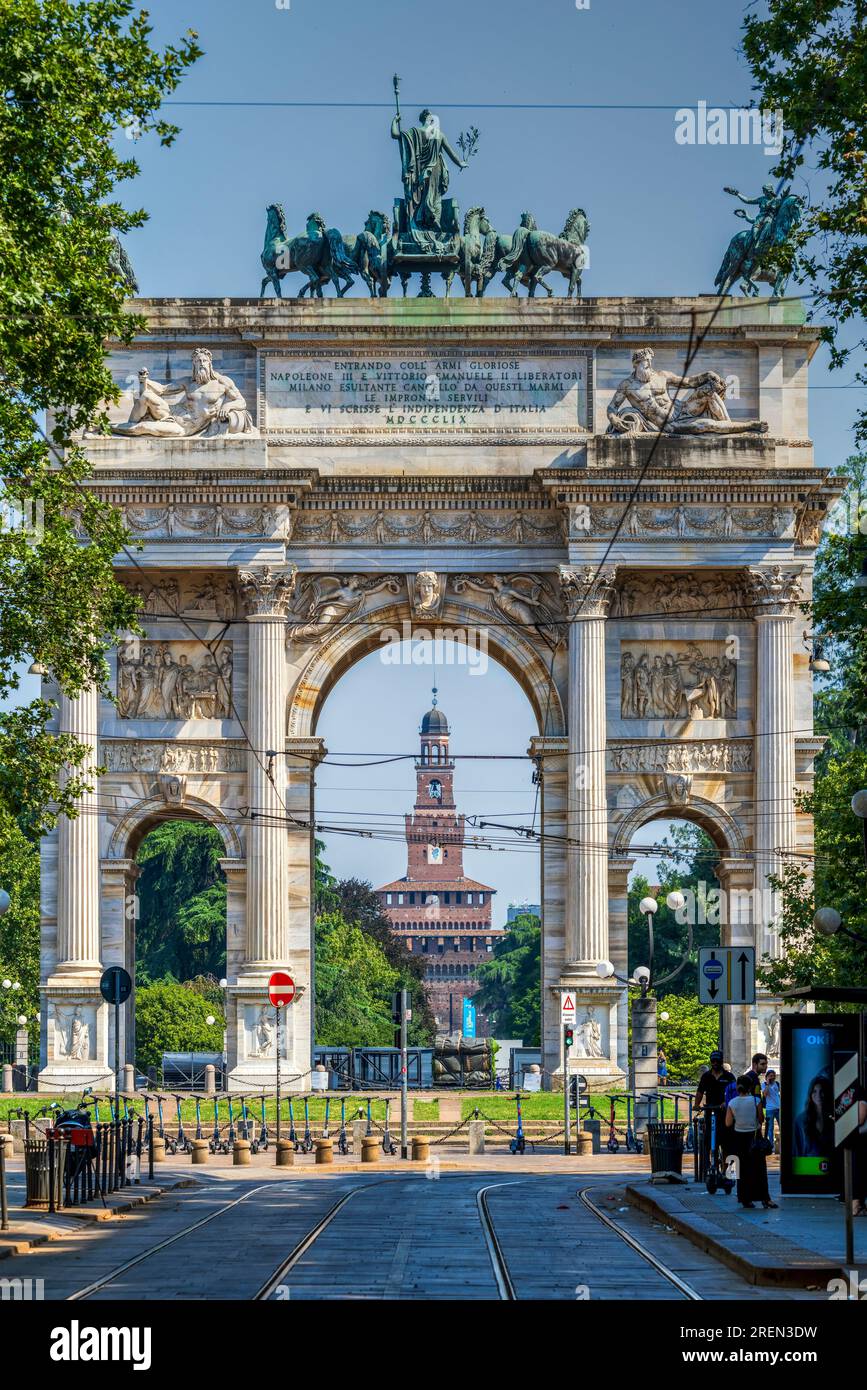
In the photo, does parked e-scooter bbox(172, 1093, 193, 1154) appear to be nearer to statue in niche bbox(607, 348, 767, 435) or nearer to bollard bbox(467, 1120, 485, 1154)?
bollard bbox(467, 1120, 485, 1154)

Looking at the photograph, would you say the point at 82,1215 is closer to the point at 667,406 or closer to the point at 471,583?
the point at 471,583

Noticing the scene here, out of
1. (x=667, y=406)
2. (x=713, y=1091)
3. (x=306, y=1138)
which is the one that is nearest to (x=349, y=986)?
(x=667, y=406)

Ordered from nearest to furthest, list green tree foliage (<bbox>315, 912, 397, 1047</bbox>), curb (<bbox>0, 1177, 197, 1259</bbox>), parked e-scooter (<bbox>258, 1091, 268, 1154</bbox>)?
curb (<bbox>0, 1177, 197, 1259</bbox>), parked e-scooter (<bbox>258, 1091, 268, 1154</bbox>), green tree foliage (<bbox>315, 912, 397, 1047</bbox>)

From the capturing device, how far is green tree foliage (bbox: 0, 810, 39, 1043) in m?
95.4

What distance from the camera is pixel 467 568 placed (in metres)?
56.8

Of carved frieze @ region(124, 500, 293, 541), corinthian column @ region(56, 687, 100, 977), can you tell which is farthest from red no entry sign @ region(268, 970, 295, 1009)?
carved frieze @ region(124, 500, 293, 541)

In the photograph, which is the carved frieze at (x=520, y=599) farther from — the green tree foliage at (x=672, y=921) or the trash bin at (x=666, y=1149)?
the green tree foliage at (x=672, y=921)

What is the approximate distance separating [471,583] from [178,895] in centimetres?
5910

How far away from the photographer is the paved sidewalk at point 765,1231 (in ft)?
69.2

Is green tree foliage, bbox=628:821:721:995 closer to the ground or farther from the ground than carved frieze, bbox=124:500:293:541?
closer to the ground

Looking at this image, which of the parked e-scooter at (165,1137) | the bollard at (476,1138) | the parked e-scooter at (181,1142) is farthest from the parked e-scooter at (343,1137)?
the parked e-scooter at (165,1137)

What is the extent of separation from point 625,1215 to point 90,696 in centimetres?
2799

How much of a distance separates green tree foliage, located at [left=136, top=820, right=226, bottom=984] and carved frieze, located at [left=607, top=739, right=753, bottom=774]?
54889 millimetres
